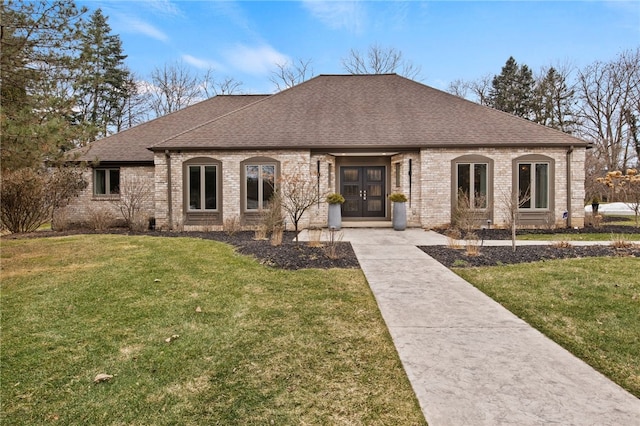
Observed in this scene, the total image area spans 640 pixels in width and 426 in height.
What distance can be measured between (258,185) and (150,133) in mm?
7476

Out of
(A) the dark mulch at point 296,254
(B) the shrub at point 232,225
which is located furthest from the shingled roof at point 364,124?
(A) the dark mulch at point 296,254

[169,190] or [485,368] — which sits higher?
[169,190]

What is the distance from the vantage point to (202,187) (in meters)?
13.3

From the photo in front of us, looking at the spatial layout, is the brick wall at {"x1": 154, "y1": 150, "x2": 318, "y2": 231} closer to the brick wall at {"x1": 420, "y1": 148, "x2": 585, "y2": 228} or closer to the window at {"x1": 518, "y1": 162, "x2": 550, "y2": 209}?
the brick wall at {"x1": 420, "y1": 148, "x2": 585, "y2": 228}

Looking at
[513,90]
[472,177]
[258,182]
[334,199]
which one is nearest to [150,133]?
[258,182]

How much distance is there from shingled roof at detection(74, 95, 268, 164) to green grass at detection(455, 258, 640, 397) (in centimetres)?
1416

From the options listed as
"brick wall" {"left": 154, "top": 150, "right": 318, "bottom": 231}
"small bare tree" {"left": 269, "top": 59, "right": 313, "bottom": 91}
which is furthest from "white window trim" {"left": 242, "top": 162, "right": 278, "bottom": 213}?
"small bare tree" {"left": 269, "top": 59, "right": 313, "bottom": 91}

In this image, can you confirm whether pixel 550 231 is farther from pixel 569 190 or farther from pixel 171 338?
pixel 171 338

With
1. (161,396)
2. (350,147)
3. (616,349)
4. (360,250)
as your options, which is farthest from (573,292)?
(350,147)

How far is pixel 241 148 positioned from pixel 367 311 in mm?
9966

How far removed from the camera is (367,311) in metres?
4.47

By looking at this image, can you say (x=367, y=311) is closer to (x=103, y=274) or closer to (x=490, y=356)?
(x=490, y=356)

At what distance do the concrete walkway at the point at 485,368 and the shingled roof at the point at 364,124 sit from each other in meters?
8.92

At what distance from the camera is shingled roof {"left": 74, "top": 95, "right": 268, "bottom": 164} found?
49.8 ft
